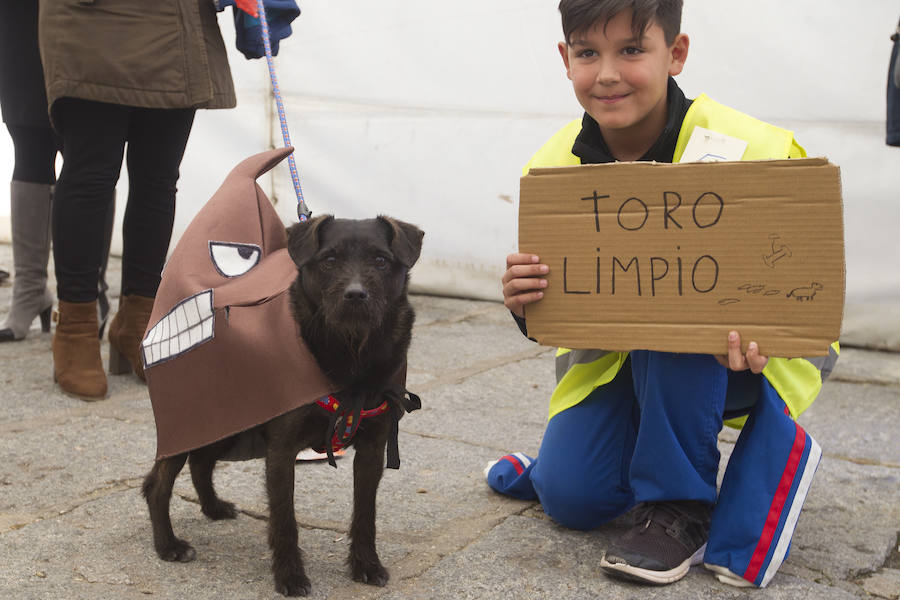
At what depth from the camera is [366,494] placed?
2.31 m

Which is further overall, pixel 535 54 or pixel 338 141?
pixel 338 141

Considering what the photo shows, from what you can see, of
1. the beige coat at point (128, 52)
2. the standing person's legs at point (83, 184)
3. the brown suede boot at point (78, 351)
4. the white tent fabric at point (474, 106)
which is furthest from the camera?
the white tent fabric at point (474, 106)

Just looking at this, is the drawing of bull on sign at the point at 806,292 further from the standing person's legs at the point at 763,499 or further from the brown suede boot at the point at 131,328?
the brown suede boot at the point at 131,328

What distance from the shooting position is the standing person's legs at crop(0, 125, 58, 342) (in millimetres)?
4129

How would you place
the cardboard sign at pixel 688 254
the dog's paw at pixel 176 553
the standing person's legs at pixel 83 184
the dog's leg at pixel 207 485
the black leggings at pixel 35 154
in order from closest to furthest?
1. the cardboard sign at pixel 688 254
2. the dog's paw at pixel 176 553
3. the dog's leg at pixel 207 485
4. the standing person's legs at pixel 83 184
5. the black leggings at pixel 35 154

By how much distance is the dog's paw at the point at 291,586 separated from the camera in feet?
7.10

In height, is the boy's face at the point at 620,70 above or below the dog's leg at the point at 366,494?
above

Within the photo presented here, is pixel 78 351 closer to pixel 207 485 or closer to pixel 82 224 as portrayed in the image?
pixel 82 224

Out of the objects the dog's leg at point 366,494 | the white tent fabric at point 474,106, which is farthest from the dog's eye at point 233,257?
the white tent fabric at point 474,106

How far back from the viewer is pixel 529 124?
5.38 m

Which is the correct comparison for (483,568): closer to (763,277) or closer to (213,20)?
(763,277)

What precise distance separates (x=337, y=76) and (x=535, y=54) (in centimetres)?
130

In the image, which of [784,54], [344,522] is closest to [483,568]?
[344,522]

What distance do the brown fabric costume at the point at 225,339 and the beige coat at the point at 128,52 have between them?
104 cm
